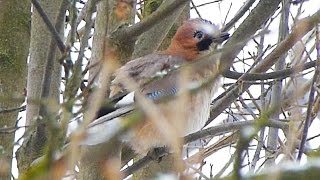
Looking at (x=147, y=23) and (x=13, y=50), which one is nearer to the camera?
(x=147, y=23)

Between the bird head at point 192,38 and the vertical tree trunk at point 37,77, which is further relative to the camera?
the bird head at point 192,38

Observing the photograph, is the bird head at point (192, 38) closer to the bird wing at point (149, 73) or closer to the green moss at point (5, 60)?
the bird wing at point (149, 73)

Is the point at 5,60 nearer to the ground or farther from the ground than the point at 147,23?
farther from the ground

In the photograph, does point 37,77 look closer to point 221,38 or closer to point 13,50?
point 13,50

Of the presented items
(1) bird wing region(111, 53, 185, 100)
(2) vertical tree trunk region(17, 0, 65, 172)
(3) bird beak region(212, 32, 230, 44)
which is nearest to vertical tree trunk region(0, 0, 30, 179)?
(2) vertical tree trunk region(17, 0, 65, 172)

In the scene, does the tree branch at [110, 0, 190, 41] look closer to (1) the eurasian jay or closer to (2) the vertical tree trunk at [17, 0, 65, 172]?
(1) the eurasian jay

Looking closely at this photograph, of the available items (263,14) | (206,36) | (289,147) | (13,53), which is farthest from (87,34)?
(206,36)

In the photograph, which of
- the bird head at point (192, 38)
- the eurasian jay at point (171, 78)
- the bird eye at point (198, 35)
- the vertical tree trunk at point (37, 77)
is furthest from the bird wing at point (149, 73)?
the bird eye at point (198, 35)

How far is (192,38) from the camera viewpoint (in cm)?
567

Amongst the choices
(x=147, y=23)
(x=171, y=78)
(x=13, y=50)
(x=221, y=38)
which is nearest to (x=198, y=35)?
(x=221, y=38)

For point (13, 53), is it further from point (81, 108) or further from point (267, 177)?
point (267, 177)

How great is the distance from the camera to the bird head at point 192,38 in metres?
5.52

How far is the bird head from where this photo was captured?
5516 mm

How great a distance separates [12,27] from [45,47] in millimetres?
358
